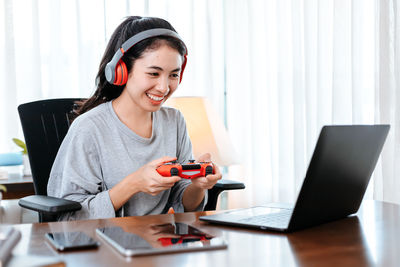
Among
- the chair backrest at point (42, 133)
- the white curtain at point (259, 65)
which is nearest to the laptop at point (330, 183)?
the chair backrest at point (42, 133)

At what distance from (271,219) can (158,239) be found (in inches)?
10.8

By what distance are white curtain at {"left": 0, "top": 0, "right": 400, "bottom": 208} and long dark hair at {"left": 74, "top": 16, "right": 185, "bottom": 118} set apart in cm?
107

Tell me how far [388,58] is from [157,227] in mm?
1915

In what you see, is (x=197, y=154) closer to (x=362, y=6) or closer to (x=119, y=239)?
(x=362, y=6)

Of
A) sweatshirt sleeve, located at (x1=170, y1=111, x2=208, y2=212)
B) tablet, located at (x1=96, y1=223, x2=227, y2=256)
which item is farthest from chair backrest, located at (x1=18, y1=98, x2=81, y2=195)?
tablet, located at (x1=96, y1=223, x2=227, y2=256)

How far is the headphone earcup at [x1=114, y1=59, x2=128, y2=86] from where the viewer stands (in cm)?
147

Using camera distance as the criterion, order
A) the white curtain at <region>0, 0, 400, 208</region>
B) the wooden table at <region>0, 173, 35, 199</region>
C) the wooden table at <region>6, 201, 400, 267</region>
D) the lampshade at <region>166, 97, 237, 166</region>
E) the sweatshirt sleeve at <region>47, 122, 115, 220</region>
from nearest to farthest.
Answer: the wooden table at <region>6, 201, 400, 267</region>
the sweatshirt sleeve at <region>47, 122, 115, 220</region>
the wooden table at <region>0, 173, 35, 199</region>
the lampshade at <region>166, 97, 237, 166</region>
the white curtain at <region>0, 0, 400, 208</region>

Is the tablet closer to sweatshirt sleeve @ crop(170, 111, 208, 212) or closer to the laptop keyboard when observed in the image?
the laptop keyboard

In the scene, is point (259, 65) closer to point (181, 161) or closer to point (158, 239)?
point (181, 161)

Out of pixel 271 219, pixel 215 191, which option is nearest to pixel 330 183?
pixel 271 219

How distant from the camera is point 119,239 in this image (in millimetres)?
875

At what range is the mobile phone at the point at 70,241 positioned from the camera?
2.70 feet

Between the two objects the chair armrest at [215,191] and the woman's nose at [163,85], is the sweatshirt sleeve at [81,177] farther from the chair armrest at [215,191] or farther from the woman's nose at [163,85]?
the chair armrest at [215,191]

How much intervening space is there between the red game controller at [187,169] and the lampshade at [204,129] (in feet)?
3.83
